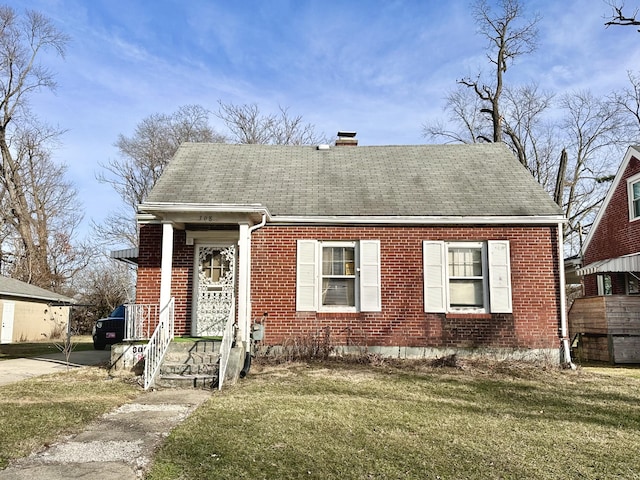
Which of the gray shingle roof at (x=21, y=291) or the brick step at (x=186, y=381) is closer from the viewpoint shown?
the brick step at (x=186, y=381)

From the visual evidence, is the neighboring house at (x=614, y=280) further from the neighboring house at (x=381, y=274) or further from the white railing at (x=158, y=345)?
the white railing at (x=158, y=345)

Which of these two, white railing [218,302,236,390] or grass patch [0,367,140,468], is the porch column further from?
grass patch [0,367,140,468]

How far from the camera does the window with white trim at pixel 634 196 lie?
15805mm

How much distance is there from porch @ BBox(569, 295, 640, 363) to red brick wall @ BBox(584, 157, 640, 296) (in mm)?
3950

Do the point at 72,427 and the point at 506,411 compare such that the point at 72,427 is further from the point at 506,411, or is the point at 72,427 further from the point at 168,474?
the point at 506,411

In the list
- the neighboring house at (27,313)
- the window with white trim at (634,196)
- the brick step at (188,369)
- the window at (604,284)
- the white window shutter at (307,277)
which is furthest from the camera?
the neighboring house at (27,313)

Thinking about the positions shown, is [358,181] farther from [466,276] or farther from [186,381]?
[186,381]

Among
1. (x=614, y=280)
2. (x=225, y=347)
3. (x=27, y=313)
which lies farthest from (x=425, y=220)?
Answer: (x=27, y=313)

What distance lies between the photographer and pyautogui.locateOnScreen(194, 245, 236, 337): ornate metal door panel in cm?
1084

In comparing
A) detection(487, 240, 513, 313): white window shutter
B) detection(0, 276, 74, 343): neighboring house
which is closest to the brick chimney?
detection(487, 240, 513, 313): white window shutter

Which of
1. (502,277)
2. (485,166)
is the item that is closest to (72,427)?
(502,277)

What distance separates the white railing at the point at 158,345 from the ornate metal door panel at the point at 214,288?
3.38 feet

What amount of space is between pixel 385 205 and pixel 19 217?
24042mm

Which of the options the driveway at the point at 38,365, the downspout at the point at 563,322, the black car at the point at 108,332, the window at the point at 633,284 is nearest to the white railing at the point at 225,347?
the driveway at the point at 38,365
